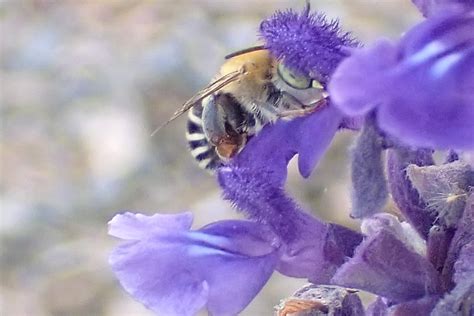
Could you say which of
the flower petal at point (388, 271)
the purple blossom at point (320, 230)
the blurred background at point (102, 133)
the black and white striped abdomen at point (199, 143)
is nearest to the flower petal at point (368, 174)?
the purple blossom at point (320, 230)

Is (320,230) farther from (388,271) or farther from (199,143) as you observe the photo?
(199,143)

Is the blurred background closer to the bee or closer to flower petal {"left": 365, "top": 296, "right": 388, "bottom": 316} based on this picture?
the bee

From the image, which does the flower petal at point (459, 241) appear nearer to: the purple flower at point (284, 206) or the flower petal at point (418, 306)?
the flower petal at point (418, 306)

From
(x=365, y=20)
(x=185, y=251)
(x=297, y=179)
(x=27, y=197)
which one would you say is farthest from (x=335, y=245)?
(x=365, y=20)

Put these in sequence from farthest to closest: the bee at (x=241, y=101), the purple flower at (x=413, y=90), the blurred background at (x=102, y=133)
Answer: the blurred background at (x=102, y=133)
the bee at (x=241, y=101)
the purple flower at (x=413, y=90)

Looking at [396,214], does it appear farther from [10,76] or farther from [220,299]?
[10,76]

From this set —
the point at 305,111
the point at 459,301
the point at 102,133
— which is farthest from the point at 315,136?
the point at 102,133
